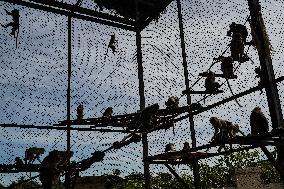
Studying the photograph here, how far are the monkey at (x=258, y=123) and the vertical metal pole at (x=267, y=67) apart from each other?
55 cm

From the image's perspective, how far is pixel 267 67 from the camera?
5.30m

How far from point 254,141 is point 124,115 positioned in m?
4.11

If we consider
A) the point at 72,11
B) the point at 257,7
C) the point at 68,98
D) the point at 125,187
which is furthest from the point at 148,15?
the point at 125,187

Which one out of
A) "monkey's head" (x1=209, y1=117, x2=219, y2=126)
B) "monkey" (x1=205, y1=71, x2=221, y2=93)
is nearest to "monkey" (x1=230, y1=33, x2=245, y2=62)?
"monkey" (x1=205, y1=71, x2=221, y2=93)

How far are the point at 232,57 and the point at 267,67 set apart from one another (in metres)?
2.58

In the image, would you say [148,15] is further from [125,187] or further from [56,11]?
[125,187]

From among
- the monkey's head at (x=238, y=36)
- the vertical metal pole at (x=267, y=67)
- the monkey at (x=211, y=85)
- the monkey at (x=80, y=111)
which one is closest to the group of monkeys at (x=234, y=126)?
the vertical metal pole at (x=267, y=67)

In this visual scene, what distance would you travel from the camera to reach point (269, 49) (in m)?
5.51

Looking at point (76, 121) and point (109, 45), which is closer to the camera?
point (76, 121)

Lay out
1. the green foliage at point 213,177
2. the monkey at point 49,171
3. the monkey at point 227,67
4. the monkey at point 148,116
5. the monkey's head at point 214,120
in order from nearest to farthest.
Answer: the monkey at point 49,171 → the monkey at point 148,116 → the monkey at point 227,67 → the monkey's head at point 214,120 → the green foliage at point 213,177

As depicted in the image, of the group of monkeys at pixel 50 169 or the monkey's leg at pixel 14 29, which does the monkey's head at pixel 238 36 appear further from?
the monkey's leg at pixel 14 29

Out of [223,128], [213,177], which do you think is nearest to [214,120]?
[223,128]

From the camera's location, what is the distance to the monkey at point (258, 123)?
246 inches

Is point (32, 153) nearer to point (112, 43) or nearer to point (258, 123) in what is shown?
point (112, 43)
